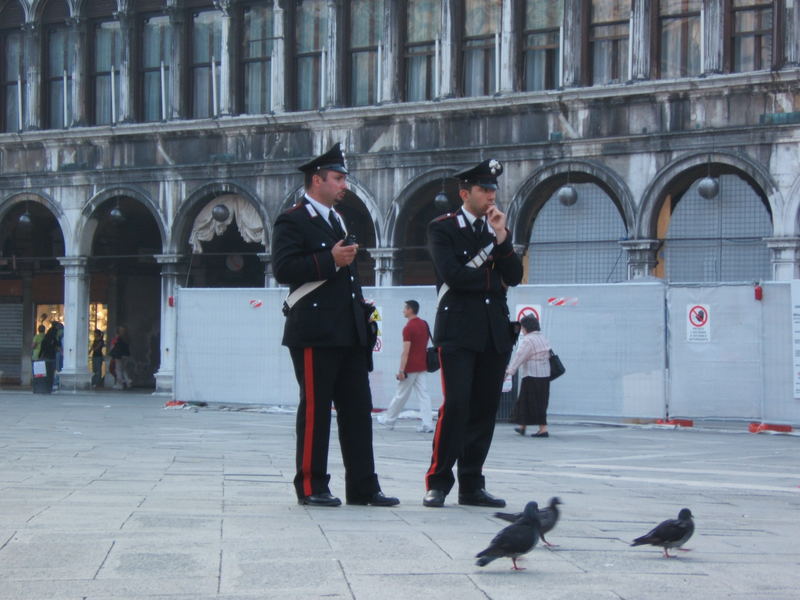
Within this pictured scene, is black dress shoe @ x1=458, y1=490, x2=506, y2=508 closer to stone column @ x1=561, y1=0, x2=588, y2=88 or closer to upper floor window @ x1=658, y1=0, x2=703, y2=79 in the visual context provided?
upper floor window @ x1=658, y1=0, x2=703, y2=79

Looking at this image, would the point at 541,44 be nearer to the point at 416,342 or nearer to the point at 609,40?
the point at 609,40

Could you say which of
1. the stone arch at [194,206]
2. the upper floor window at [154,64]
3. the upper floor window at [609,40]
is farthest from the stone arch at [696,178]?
the upper floor window at [154,64]

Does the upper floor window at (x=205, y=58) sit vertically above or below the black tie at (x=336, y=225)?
above

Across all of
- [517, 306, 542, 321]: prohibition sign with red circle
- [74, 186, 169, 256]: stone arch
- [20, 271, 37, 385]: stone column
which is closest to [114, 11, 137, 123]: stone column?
[74, 186, 169, 256]: stone arch

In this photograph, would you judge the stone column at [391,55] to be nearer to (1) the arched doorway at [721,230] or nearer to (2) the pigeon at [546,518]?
(1) the arched doorway at [721,230]

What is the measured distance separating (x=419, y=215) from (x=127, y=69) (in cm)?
696

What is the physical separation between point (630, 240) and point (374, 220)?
500 cm

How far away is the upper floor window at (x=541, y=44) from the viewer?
25.1 metres

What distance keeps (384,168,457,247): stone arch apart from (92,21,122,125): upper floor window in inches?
277

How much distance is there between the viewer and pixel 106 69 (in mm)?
29891

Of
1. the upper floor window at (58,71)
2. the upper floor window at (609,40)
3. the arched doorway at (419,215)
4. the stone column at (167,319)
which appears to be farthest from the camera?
the upper floor window at (58,71)

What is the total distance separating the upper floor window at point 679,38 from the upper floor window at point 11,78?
14139 millimetres

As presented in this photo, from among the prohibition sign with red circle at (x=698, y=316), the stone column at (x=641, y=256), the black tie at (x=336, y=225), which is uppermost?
the stone column at (x=641, y=256)

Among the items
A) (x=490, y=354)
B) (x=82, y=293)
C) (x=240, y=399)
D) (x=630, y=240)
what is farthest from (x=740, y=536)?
(x=82, y=293)
